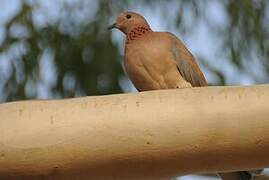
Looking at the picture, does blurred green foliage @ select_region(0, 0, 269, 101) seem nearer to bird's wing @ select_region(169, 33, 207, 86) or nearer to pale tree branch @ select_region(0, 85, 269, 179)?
bird's wing @ select_region(169, 33, 207, 86)

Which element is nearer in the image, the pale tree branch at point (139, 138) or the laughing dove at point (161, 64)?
the pale tree branch at point (139, 138)

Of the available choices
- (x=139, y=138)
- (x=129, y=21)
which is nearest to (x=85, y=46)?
(x=129, y=21)

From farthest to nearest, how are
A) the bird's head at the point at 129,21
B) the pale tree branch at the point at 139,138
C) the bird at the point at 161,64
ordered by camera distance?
the bird's head at the point at 129,21
the bird at the point at 161,64
the pale tree branch at the point at 139,138

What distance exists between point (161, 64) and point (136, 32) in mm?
198

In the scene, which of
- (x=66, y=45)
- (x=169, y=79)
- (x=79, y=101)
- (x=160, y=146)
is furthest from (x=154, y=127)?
(x=66, y=45)

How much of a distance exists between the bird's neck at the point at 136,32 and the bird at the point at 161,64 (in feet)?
0.22

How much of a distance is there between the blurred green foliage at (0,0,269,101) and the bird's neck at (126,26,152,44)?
55mm

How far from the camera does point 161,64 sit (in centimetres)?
223

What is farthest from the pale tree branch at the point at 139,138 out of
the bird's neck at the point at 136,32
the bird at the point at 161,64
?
the bird's neck at the point at 136,32

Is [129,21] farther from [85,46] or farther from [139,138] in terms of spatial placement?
[139,138]

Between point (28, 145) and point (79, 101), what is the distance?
0.40 ft

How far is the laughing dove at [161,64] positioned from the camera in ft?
7.25

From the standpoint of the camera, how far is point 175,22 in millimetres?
2410

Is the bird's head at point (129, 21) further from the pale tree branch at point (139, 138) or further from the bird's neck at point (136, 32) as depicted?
the pale tree branch at point (139, 138)
